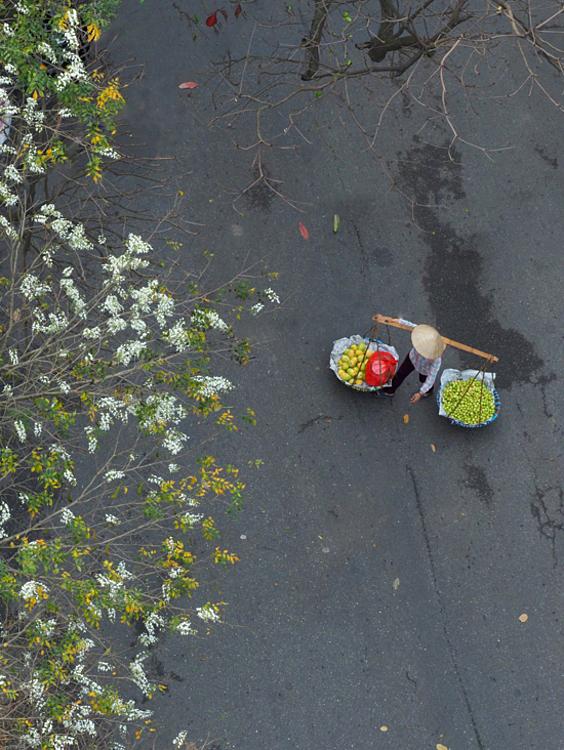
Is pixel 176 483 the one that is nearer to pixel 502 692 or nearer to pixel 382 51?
pixel 502 692

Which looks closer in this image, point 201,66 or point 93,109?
point 93,109

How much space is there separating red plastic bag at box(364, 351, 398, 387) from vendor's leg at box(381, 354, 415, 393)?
90mm

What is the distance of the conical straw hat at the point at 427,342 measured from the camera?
7.03 m

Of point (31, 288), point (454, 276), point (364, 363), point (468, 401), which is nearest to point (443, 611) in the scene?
point (468, 401)

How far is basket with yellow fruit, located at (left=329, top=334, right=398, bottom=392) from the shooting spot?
790 centimetres

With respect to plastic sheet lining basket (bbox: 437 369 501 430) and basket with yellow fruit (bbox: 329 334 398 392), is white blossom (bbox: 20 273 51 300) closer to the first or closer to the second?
basket with yellow fruit (bbox: 329 334 398 392)

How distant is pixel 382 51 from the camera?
864cm

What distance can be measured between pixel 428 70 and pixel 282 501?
6.03 metres

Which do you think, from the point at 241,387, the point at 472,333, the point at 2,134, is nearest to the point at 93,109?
the point at 2,134

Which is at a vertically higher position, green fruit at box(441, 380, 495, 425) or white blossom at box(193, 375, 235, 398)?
white blossom at box(193, 375, 235, 398)

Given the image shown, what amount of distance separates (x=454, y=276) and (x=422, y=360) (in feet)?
6.21

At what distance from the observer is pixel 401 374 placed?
309 inches

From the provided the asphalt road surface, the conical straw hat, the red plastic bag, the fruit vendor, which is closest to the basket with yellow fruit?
the red plastic bag

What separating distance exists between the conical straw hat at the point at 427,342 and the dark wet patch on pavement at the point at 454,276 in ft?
5.14
